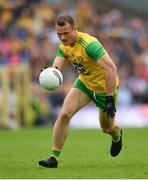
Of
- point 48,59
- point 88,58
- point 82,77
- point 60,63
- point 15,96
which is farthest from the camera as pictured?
point 48,59

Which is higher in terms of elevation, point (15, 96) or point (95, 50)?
point (95, 50)

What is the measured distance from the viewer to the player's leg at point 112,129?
12.2 metres

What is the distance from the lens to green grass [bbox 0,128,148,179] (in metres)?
10.5

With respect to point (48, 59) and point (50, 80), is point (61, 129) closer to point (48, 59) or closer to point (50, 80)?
point (50, 80)

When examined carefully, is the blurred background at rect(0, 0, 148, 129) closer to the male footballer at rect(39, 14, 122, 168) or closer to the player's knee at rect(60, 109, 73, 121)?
the male footballer at rect(39, 14, 122, 168)

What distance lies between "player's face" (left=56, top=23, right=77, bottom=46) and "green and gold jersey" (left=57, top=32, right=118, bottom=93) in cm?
18

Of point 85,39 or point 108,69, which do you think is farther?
point 85,39

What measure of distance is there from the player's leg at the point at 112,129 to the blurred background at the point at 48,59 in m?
10.6

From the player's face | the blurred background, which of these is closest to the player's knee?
the player's face

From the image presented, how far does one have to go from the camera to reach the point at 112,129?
1255cm

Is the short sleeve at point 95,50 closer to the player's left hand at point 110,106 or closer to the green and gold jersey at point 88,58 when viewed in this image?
the green and gold jersey at point 88,58

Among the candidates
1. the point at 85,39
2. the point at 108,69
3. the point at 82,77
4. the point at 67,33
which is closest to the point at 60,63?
the point at 82,77

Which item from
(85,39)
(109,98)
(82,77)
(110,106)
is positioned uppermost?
(85,39)

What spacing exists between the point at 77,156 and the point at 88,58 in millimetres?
2855
